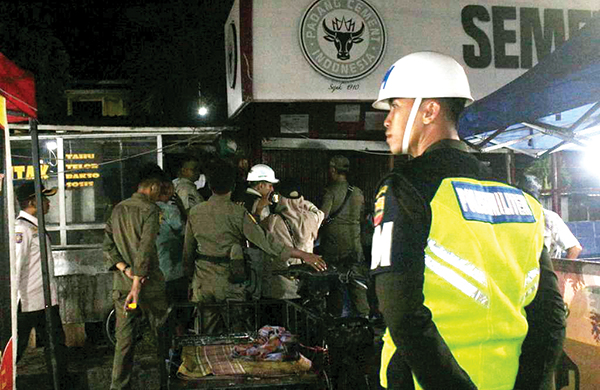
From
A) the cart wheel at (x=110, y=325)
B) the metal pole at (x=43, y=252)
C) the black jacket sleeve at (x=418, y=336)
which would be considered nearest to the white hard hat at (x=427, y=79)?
the black jacket sleeve at (x=418, y=336)

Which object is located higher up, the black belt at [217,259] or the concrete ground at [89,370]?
the black belt at [217,259]

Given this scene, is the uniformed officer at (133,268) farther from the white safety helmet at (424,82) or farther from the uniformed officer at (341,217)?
the white safety helmet at (424,82)

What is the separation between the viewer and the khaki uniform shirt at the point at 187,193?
8.14m

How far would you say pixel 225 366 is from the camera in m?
3.99

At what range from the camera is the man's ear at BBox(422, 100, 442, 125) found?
2.36 metres

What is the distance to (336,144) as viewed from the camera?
10.3m

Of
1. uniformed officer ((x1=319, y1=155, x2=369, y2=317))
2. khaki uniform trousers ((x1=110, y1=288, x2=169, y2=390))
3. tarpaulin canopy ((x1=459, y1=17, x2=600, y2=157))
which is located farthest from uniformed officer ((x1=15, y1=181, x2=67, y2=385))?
tarpaulin canopy ((x1=459, y1=17, x2=600, y2=157))

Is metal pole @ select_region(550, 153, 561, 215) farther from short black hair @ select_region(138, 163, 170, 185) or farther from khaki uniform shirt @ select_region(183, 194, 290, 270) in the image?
short black hair @ select_region(138, 163, 170, 185)

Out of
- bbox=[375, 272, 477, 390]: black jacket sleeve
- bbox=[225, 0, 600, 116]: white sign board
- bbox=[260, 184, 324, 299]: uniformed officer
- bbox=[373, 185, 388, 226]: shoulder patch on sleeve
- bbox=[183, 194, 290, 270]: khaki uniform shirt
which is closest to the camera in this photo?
bbox=[375, 272, 477, 390]: black jacket sleeve

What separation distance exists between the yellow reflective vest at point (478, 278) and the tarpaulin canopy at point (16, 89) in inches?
162

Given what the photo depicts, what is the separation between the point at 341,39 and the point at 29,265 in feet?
17.1

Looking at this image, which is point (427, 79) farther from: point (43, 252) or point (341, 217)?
point (341, 217)

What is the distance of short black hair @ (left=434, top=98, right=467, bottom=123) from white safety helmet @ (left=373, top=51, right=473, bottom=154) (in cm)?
2

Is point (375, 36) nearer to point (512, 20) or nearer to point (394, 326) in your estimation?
point (512, 20)
